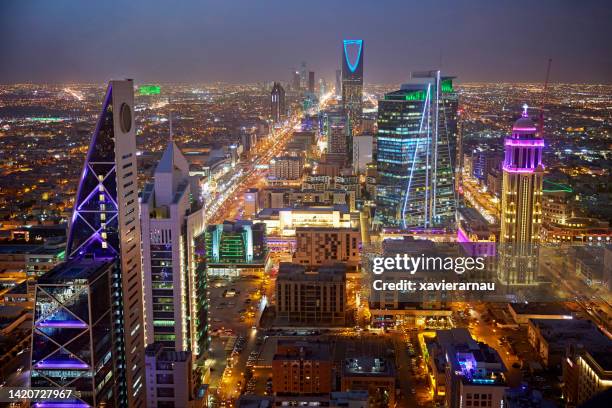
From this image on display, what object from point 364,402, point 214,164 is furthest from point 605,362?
point 214,164

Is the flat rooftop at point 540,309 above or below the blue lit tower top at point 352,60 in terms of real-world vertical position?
below

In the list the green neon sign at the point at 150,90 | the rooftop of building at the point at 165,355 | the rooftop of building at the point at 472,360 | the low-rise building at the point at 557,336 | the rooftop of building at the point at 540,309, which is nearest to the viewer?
the rooftop of building at the point at 165,355

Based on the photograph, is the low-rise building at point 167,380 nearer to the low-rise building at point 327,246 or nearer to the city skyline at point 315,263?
the city skyline at point 315,263

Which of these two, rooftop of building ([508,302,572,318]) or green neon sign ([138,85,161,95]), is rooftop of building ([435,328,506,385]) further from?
green neon sign ([138,85,161,95])

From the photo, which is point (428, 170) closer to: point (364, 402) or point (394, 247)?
point (394, 247)

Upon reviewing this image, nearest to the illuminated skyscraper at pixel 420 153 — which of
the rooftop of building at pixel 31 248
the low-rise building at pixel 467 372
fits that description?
the low-rise building at pixel 467 372

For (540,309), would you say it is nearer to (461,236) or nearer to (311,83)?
(461,236)
